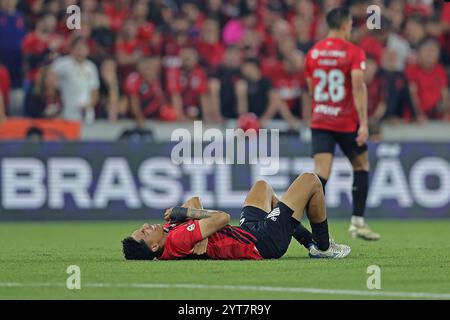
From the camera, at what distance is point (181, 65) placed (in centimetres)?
1997

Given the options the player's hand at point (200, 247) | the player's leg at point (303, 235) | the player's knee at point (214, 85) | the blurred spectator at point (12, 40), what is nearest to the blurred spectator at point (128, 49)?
the player's knee at point (214, 85)

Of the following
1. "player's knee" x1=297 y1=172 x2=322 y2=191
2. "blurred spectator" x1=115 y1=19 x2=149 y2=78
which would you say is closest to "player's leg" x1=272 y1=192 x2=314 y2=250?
"player's knee" x1=297 y1=172 x2=322 y2=191

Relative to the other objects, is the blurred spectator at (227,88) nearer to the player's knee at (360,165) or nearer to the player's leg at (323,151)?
the player's knee at (360,165)

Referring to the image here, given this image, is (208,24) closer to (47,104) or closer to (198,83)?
(198,83)

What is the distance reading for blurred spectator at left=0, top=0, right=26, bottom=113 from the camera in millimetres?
19875

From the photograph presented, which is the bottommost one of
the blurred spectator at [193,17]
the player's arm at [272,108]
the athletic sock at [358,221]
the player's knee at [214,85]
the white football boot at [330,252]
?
the athletic sock at [358,221]

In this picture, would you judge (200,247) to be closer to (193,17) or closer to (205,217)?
(205,217)

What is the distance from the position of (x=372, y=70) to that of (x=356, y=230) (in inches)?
234

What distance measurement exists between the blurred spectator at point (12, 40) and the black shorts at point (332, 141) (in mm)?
7693

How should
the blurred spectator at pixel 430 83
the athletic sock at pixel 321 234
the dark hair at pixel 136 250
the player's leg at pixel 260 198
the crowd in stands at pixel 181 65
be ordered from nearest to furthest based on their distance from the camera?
1. the dark hair at pixel 136 250
2. the athletic sock at pixel 321 234
3. the player's leg at pixel 260 198
4. the crowd in stands at pixel 181 65
5. the blurred spectator at pixel 430 83

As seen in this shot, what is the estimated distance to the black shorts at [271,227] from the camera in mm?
10555

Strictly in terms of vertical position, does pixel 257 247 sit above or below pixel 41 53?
below

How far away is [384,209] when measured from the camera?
1842 cm
